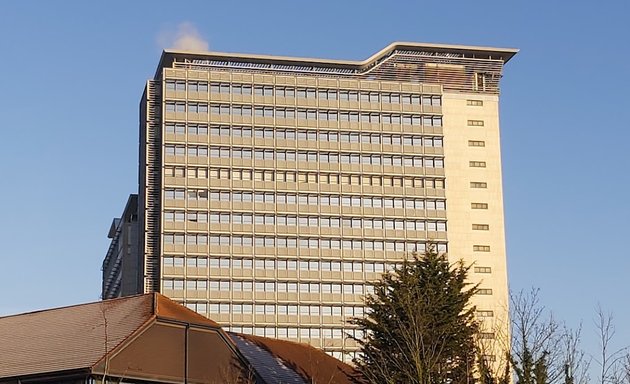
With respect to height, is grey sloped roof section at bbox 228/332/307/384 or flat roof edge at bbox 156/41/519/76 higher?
flat roof edge at bbox 156/41/519/76

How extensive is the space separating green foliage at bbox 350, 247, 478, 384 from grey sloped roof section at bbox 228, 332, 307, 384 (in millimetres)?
7757

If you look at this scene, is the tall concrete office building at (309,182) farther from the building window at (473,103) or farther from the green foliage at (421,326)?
the green foliage at (421,326)

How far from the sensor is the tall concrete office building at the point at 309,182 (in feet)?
452

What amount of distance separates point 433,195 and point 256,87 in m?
25.4

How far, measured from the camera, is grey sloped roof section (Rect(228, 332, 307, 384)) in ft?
195

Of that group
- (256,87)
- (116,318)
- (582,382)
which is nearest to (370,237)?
(256,87)

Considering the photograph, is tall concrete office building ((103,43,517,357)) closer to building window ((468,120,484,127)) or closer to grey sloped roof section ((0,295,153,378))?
building window ((468,120,484,127))

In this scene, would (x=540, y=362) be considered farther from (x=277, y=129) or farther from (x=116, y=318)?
(x=277, y=129)

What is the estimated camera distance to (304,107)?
144 metres

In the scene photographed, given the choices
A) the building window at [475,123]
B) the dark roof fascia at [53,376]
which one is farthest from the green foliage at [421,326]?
the building window at [475,123]

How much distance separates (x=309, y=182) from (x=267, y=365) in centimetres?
8202

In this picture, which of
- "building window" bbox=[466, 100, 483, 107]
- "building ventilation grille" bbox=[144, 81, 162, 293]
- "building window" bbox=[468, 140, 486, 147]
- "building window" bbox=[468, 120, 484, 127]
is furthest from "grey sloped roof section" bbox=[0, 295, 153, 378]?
"building window" bbox=[466, 100, 483, 107]

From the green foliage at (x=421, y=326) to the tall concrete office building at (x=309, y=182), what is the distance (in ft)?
276

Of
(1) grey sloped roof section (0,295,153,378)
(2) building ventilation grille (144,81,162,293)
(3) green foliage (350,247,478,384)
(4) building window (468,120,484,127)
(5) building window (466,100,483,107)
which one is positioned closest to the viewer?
(3) green foliage (350,247,478,384)
